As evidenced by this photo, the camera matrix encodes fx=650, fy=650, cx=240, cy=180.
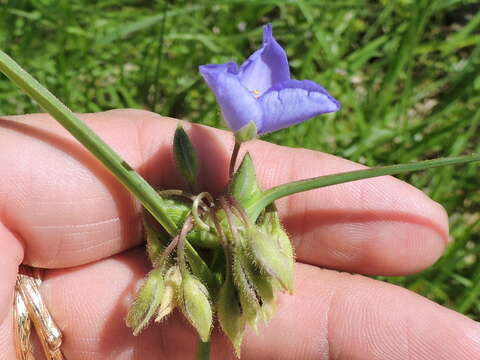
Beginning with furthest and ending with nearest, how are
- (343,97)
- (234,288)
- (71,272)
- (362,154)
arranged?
(343,97), (362,154), (71,272), (234,288)

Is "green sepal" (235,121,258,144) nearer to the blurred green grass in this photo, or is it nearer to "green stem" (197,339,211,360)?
"green stem" (197,339,211,360)

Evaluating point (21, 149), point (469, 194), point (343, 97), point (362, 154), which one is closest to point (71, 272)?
point (21, 149)

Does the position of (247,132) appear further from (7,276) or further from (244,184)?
(7,276)

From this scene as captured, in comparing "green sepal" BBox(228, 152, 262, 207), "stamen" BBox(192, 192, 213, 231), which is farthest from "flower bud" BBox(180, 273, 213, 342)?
"green sepal" BBox(228, 152, 262, 207)

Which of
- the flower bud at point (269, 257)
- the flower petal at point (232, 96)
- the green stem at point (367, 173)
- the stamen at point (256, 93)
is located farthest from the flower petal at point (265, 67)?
the flower bud at point (269, 257)

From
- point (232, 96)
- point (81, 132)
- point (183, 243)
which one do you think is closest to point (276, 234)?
point (183, 243)

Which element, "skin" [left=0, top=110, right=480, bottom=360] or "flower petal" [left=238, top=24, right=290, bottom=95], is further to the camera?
"skin" [left=0, top=110, right=480, bottom=360]

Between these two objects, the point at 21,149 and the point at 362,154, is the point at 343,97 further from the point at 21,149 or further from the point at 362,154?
the point at 21,149
